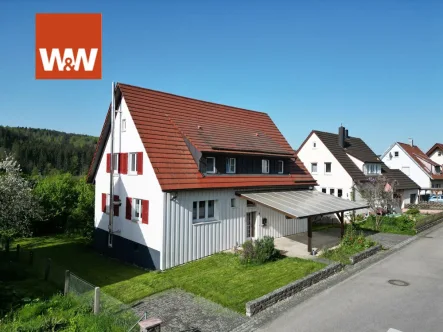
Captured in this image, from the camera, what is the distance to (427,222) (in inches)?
1114

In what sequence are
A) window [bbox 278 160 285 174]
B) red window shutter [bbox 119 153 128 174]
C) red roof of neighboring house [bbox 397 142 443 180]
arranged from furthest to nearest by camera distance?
red roof of neighboring house [bbox 397 142 443 180] < window [bbox 278 160 285 174] < red window shutter [bbox 119 153 128 174]

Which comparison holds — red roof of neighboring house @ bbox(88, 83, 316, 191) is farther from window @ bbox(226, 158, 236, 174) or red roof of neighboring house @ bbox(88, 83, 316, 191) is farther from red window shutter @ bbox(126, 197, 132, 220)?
red window shutter @ bbox(126, 197, 132, 220)

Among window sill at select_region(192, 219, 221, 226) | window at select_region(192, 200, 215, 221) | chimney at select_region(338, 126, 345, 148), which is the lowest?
window sill at select_region(192, 219, 221, 226)

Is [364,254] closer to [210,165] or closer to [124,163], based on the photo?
[210,165]

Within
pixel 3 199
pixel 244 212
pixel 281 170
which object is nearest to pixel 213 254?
pixel 244 212

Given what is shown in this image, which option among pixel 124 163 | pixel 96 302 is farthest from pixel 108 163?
pixel 96 302

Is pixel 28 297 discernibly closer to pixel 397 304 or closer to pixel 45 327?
pixel 45 327

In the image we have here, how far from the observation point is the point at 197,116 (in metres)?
21.8

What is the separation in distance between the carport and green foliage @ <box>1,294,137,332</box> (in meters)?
9.72

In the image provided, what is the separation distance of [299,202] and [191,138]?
7632 mm

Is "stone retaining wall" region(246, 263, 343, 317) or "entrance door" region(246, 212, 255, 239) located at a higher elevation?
"entrance door" region(246, 212, 255, 239)

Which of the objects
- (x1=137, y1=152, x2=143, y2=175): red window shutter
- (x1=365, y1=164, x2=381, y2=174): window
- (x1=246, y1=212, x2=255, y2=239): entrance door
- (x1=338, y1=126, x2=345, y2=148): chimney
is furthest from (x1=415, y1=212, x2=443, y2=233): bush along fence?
(x1=137, y1=152, x2=143, y2=175): red window shutter

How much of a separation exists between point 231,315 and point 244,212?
371 inches

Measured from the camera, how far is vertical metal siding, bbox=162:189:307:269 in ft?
53.6
